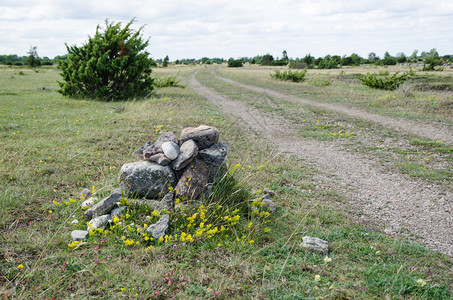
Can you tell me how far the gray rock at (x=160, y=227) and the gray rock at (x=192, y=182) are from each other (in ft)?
1.42

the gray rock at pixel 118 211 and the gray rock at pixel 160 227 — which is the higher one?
the gray rock at pixel 118 211

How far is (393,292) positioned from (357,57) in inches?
2237

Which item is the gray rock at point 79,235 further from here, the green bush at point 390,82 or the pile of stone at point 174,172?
the green bush at point 390,82

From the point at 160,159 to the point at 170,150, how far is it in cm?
20

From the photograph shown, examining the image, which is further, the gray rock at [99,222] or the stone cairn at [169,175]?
the stone cairn at [169,175]

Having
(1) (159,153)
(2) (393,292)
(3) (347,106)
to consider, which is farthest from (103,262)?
(3) (347,106)

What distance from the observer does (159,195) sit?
422cm

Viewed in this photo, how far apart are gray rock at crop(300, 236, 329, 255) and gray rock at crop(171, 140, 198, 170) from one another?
1827mm

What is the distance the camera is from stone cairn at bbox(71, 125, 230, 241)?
13.1 feet

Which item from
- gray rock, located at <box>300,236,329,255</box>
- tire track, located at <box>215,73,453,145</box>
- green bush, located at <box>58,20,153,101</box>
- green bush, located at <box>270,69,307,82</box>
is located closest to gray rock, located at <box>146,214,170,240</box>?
gray rock, located at <box>300,236,329,255</box>

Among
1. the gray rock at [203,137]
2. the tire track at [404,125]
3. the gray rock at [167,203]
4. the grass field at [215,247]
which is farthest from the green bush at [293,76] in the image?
the gray rock at [167,203]

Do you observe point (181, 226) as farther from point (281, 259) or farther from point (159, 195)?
point (281, 259)

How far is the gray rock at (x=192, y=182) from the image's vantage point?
13.3ft

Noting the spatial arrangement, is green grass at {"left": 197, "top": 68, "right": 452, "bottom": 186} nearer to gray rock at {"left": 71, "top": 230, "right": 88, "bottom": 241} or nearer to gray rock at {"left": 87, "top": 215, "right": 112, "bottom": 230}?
gray rock at {"left": 87, "top": 215, "right": 112, "bottom": 230}
